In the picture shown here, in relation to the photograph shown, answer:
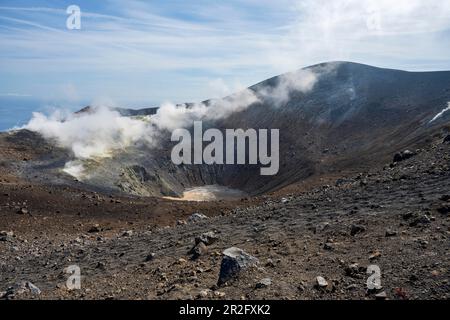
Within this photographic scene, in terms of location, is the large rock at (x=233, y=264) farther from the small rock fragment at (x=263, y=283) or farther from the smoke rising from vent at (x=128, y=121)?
the smoke rising from vent at (x=128, y=121)

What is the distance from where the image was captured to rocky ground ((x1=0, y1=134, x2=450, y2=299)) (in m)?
9.47

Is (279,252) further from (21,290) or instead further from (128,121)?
(128,121)

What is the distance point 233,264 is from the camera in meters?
10.4

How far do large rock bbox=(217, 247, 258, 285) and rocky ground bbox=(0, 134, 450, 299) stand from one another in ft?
0.10

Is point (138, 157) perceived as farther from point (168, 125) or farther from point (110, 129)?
point (168, 125)

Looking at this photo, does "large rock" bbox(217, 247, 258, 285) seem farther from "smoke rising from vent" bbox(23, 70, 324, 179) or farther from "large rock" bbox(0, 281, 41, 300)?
"smoke rising from vent" bbox(23, 70, 324, 179)

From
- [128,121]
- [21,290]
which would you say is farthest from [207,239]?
[128,121]

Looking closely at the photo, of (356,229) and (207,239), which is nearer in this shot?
(356,229)

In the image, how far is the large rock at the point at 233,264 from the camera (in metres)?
10.2

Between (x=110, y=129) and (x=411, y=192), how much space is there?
144 feet

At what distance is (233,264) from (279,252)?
1.93 metres

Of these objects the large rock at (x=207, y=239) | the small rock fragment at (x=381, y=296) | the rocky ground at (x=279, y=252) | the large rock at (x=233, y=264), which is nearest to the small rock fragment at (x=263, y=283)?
the rocky ground at (x=279, y=252)
